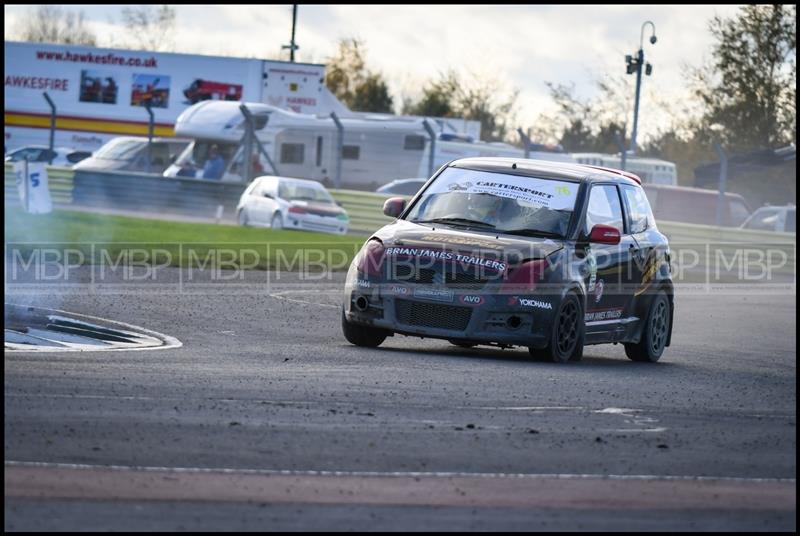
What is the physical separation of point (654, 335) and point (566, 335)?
1.92 metres

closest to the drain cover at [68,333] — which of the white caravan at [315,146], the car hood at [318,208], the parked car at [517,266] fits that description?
the parked car at [517,266]

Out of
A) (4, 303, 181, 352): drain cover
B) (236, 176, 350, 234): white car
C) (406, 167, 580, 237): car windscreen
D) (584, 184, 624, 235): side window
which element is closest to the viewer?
(4, 303, 181, 352): drain cover

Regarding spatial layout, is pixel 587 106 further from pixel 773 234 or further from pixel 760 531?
pixel 760 531

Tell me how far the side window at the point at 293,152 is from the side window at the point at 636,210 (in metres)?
26.1

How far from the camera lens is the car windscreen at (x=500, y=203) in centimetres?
1220

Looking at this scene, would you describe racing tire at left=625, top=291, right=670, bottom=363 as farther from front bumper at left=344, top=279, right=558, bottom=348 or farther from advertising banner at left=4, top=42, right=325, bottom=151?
advertising banner at left=4, top=42, right=325, bottom=151

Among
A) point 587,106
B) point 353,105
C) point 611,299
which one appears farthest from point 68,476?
point 353,105

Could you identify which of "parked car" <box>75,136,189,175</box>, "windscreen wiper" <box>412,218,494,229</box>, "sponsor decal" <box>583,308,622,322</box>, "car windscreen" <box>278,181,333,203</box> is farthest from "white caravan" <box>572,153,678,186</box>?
"windscreen wiper" <box>412,218,494,229</box>

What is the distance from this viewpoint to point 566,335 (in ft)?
38.8

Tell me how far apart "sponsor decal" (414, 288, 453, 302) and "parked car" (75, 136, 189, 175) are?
2883 cm

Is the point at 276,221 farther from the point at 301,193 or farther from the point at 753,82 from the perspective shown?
the point at 753,82

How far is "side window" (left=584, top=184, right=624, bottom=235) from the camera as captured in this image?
491 inches

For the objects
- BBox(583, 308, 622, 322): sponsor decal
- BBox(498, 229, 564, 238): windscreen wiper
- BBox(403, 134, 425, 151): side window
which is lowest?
BBox(583, 308, 622, 322): sponsor decal

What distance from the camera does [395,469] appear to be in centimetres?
674
